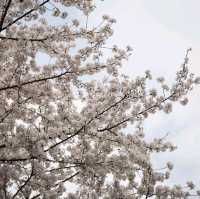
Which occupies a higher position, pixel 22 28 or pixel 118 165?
pixel 22 28

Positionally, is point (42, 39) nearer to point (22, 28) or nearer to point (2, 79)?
point (22, 28)

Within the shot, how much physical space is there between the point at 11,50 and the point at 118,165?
329 cm

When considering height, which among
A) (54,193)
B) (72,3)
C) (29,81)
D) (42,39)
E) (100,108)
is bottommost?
(54,193)

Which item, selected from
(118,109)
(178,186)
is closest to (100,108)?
(118,109)

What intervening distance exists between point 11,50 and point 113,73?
93.5 inches

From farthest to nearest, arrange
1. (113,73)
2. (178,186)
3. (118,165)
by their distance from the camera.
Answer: (178,186) < (113,73) < (118,165)

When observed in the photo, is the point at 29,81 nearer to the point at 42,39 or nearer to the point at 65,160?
the point at 42,39

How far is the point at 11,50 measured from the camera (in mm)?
9219

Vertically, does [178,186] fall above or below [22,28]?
below

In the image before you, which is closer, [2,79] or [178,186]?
[2,79]

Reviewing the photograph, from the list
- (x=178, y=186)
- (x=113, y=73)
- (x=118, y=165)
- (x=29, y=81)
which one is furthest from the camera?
(x=178, y=186)

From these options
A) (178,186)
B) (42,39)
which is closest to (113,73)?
(42,39)

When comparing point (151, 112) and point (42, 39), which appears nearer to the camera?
point (42, 39)

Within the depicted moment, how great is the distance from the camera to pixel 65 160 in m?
9.10
